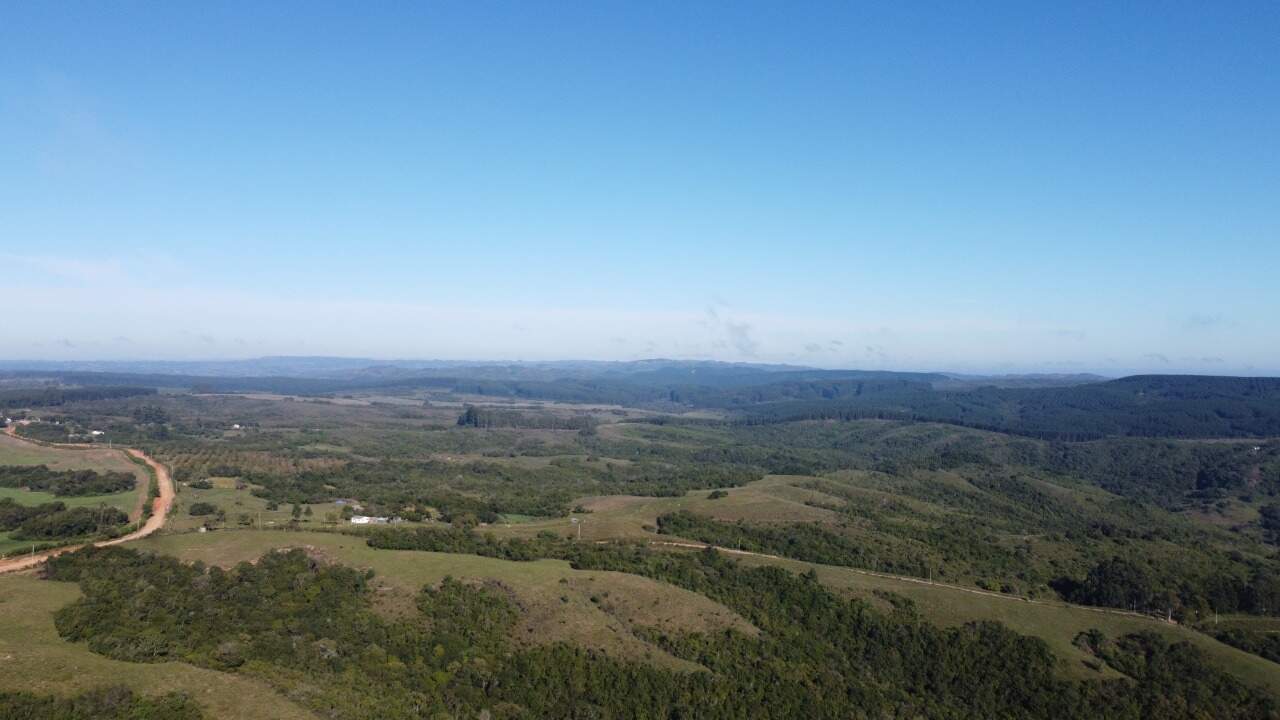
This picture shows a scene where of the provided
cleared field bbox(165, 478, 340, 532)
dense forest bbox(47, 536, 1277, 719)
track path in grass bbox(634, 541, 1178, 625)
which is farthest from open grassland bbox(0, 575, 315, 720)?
track path in grass bbox(634, 541, 1178, 625)

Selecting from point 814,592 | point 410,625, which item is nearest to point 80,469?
point 410,625

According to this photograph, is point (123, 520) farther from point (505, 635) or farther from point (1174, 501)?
point (1174, 501)

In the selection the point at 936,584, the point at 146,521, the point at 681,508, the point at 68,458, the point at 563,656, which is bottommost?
the point at 936,584

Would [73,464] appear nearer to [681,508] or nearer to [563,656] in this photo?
[681,508]

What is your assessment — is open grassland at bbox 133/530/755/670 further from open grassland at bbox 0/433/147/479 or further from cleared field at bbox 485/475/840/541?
open grassland at bbox 0/433/147/479

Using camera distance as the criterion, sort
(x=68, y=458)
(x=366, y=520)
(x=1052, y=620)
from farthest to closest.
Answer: (x=68, y=458)
(x=366, y=520)
(x=1052, y=620)

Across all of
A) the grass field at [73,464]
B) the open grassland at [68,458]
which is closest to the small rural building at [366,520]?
the grass field at [73,464]

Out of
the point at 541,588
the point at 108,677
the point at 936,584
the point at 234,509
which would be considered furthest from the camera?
the point at 234,509

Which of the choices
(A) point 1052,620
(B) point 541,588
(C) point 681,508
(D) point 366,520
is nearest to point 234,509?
(D) point 366,520
